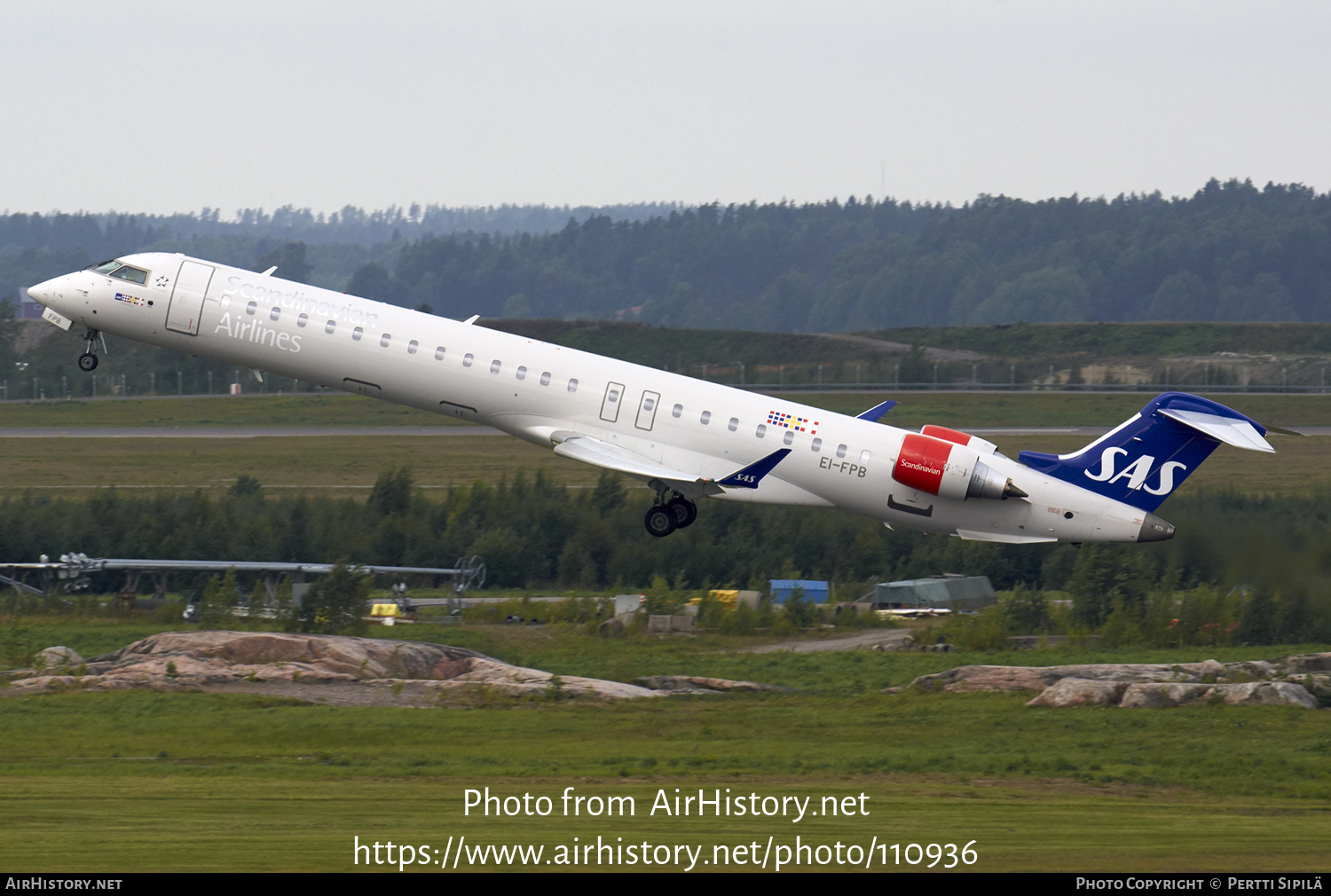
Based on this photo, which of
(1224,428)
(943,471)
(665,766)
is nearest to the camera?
(665,766)

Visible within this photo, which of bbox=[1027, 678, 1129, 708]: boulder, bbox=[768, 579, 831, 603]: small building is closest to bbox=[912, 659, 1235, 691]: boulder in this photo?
bbox=[1027, 678, 1129, 708]: boulder

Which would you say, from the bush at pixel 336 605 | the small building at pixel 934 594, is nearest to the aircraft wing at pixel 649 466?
the bush at pixel 336 605

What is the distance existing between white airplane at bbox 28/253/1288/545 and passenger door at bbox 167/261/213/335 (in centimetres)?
4

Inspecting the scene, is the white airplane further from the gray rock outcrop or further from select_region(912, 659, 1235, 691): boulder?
select_region(912, 659, 1235, 691): boulder

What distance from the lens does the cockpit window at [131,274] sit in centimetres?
3531

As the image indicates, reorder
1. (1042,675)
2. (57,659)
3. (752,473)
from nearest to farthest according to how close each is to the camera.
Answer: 1. (752,473)
2. (57,659)
3. (1042,675)

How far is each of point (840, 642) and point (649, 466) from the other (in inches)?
684

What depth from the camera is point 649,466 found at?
1342 inches

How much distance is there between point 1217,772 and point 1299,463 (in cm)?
4548

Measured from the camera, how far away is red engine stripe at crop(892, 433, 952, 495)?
3409cm

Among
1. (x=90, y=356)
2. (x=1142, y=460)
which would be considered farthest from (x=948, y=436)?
(x=90, y=356)

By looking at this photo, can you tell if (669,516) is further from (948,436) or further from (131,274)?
(131,274)

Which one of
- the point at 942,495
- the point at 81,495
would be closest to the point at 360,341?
the point at 942,495
